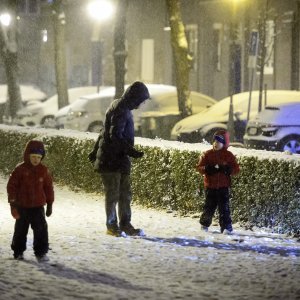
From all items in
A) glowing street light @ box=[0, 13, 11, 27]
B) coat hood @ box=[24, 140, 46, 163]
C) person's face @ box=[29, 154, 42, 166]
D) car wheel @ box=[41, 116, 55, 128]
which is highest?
glowing street light @ box=[0, 13, 11, 27]

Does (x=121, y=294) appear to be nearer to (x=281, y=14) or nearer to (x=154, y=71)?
(x=281, y=14)

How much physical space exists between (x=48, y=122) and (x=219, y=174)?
22.9 m

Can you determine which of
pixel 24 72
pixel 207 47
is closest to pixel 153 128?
pixel 207 47

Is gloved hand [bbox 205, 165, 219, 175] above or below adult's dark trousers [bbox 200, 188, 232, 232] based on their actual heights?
above

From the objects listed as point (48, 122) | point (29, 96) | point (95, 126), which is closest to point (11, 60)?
point (48, 122)

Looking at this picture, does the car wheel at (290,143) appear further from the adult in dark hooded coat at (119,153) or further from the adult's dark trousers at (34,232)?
the adult's dark trousers at (34,232)

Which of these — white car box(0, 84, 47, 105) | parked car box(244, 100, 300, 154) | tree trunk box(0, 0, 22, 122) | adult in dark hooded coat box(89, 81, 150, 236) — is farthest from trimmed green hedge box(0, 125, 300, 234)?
white car box(0, 84, 47, 105)

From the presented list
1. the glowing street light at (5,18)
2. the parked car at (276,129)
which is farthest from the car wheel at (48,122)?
the parked car at (276,129)

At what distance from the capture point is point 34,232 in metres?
9.81

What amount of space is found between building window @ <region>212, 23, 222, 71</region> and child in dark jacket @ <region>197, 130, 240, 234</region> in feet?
95.6

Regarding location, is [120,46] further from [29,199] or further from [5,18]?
[29,199]

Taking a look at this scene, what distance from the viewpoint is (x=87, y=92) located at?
38.6 m

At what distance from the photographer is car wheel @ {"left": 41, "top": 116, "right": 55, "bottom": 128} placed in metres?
33.2

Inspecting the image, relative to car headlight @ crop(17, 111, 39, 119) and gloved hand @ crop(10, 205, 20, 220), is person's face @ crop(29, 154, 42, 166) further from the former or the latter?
car headlight @ crop(17, 111, 39, 119)
